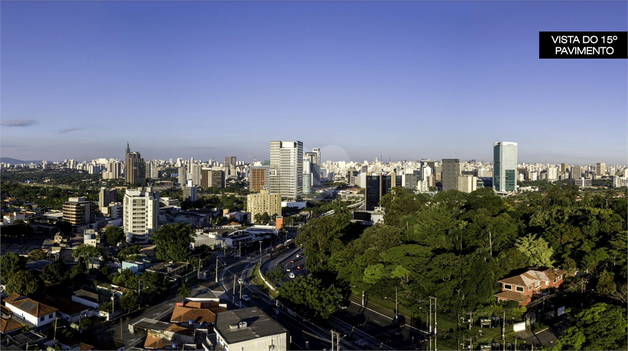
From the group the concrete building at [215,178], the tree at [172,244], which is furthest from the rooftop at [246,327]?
the concrete building at [215,178]

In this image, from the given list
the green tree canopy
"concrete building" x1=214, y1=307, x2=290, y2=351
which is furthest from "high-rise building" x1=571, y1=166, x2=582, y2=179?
"concrete building" x1=214, y1=307, x2=290, y2=351

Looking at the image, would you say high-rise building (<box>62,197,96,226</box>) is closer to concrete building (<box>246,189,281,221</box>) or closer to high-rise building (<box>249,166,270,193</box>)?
concrete building (<box>246,189,281,221</box>)

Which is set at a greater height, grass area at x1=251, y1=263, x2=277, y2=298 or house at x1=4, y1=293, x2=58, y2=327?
house at x1=4, y1=293, x2=58, y2=327

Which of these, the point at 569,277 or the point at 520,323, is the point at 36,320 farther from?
the point at 569,277

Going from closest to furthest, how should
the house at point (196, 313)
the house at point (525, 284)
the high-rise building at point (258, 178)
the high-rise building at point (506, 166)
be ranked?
the house at point (196, 313)
the house at point (525, 284)
the high-rise building at point (506, 166)
the high-rise building at point (258, 178)

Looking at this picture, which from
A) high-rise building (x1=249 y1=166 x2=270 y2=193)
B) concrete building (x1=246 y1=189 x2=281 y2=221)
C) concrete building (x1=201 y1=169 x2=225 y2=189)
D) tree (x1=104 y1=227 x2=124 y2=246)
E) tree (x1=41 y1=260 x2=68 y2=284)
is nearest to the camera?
tree (x1=41 y1=260 x2=68 y2=284)

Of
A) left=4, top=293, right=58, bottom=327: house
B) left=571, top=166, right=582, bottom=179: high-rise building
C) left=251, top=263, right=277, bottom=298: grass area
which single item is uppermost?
left=571, top=166, right=582, bottom=179: high-rise building

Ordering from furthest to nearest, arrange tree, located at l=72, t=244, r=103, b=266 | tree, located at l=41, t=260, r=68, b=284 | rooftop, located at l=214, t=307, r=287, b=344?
tree, located at l=72, t=244, r=103, b=266, tree, located at l=41, t=260, r=68, b=284, rooftop, located at l=214, t=307, r=287, b=344

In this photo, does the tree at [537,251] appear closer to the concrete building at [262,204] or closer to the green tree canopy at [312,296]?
the green tree canopy at [312,296]
